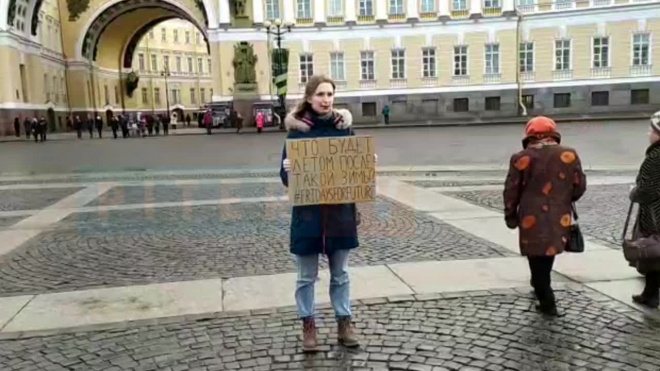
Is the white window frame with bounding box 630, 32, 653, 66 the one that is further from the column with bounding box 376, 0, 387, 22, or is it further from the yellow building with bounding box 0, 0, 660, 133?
the column with bounding box 376, 0, 387, 22

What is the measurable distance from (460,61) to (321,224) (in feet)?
151

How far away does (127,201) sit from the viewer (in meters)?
12.1

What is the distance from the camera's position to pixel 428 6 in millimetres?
47625

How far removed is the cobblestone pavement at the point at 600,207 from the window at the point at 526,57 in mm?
37419

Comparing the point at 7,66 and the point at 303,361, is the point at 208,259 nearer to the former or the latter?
the point at 303,361

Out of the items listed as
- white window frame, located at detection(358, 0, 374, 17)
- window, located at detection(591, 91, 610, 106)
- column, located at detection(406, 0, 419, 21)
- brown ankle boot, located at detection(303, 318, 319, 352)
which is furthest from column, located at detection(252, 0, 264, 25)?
brown ankle boot, located at detection(303, 318, 319, 352)

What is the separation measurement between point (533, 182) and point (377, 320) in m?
A: 1.73

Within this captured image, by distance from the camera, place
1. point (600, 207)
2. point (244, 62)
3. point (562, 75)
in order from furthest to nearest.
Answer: point (562, 75), point (244, 62), point (600, 207)

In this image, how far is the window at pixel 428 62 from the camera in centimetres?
4809

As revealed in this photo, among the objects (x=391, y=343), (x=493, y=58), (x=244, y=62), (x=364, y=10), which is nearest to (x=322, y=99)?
(x=391, y=343)

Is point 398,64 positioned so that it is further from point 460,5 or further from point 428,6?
point 460,5

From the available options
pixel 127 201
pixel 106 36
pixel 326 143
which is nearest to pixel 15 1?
pixel 106 36

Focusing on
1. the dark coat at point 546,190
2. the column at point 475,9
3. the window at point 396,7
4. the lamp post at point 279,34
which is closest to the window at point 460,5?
the column at point 475,9

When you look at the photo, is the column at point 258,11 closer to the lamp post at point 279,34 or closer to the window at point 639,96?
the lamp post at point 279,34
